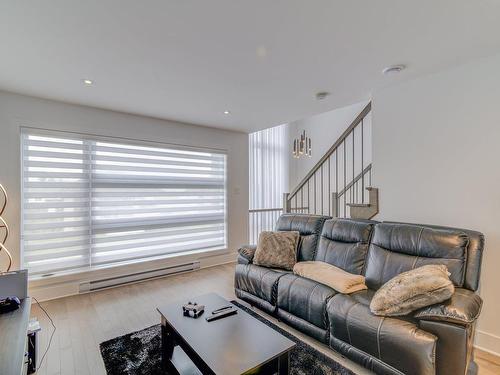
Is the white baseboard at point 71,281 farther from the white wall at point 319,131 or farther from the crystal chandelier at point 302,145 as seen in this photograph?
the white wall at point 319,131

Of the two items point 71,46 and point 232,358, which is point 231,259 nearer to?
point 232,358

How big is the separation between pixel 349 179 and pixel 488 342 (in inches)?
128

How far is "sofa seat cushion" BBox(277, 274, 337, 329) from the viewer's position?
2088mm

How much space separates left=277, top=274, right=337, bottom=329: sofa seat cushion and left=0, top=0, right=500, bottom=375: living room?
0.6 inches

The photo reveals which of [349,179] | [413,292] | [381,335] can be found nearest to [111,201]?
[381,335]

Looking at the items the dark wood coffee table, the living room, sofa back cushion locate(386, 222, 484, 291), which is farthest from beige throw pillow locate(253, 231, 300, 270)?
sofa back cushion locate(386, 222, 484, 291)

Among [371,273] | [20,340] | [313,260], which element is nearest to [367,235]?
[371,273]

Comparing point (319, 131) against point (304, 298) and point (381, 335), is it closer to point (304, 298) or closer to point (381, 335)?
point (304, 298)

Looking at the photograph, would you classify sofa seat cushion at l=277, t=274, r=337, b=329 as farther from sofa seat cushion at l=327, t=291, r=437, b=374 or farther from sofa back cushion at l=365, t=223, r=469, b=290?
sofa back cushion at l=365, t=223, r=469, b=290

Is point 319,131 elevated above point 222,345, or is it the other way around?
point 319,131

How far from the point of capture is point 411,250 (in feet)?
7.13

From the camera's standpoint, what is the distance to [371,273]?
2320 mm

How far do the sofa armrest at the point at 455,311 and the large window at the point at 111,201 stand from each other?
11.2 feet

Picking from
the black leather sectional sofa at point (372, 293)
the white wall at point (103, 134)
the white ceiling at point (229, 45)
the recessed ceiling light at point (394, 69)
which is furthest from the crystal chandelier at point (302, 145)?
the recessed ceiling light at point (394, 69)
